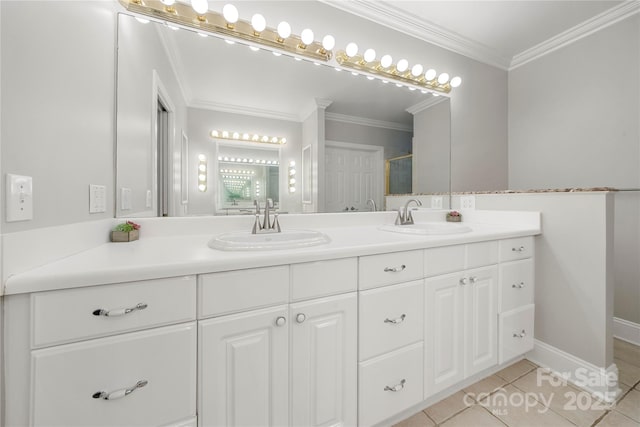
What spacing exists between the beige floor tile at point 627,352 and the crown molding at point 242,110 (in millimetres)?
2669

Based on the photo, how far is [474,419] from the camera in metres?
1.24

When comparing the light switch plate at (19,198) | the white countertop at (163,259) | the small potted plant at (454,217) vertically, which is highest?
the light switch plate at (19,198)

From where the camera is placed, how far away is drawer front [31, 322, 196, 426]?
0.62m

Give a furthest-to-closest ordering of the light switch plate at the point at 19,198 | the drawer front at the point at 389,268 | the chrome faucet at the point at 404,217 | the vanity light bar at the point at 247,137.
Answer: the chrome faucet at the point at 404,217, the vanity light bar at the point at 247,137, the drawer front at the point at 389,268, the light switch plate at the point at 19,198

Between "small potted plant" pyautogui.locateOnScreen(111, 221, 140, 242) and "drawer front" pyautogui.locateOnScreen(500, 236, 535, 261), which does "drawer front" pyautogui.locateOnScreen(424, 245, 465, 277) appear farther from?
"small potted plant" pyautogui.locateOnScreen(111, 221, 140, 242)

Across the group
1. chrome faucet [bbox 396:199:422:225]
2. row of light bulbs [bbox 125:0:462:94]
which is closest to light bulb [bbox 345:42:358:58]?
row of light bulbs [bbox 125:0:462:94]

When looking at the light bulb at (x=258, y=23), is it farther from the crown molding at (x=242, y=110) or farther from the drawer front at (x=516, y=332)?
the drawer front at (x=516, y=332)

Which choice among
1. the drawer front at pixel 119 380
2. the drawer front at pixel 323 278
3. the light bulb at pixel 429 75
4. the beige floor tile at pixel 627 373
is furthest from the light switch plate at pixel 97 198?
the beige floor tile at pixel 627 373

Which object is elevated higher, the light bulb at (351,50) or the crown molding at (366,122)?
the light bulb at (351,50)

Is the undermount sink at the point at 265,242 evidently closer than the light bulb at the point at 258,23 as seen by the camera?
Yes

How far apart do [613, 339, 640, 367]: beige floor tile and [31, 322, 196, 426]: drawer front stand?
2.61 meters

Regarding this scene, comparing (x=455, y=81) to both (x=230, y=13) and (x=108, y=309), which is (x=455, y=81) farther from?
(x=108, y=309)

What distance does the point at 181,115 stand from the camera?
138 cm

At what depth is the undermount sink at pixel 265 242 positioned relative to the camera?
0.94 metres
